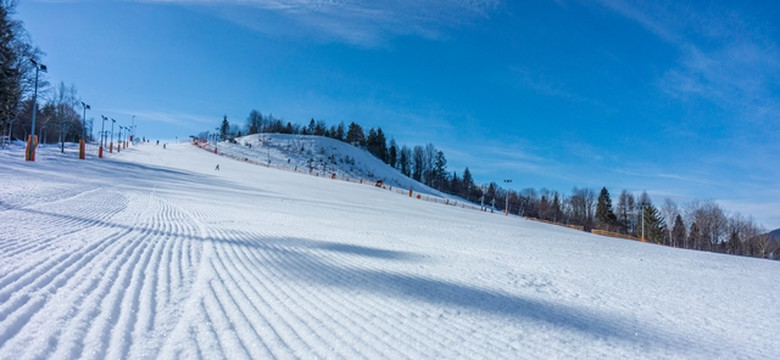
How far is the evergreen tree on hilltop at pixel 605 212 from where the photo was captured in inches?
3191

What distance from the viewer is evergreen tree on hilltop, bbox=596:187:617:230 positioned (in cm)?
8106

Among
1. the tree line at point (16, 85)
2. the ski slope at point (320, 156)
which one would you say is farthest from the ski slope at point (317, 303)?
the ski slope at point (320, 156)

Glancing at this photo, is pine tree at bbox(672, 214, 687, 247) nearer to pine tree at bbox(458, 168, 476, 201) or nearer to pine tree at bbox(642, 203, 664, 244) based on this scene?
pine tree at bbox(642, 203, 664, 244)

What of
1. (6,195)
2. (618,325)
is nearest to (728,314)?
(618,325)

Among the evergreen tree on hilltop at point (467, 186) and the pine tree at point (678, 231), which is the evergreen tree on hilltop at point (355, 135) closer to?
the evergreen tree on hilltop at point (467, 186)

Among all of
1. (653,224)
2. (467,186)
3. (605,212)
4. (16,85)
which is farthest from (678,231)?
(16,85)

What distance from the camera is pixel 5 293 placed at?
2691 millimetres

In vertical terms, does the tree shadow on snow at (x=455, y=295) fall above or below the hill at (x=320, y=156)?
below

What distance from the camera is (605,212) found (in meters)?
81.2

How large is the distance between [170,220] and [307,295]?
19.2 ft

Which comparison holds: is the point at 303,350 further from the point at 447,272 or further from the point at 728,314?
the point at 728,314

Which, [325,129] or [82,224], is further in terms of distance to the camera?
[325,129]

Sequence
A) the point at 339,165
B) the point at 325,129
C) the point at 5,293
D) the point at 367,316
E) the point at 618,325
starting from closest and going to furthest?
the point at 5,293, the point at 367,316, the point at 618,325, the point at 339,165, the point at 325,129

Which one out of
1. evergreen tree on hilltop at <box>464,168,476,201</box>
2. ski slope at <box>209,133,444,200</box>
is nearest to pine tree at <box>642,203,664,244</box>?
ski slope at <box>209,133,444,200</box>
